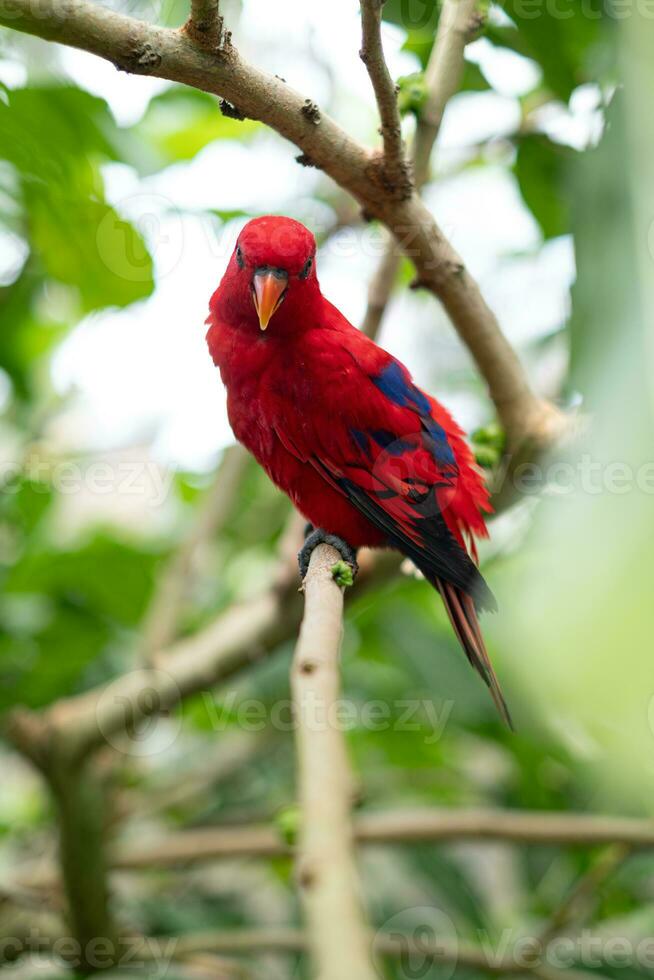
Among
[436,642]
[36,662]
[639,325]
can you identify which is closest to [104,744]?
[36,662]

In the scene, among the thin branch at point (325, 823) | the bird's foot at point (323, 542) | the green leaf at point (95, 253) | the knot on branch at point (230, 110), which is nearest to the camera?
the thin branch at point (325, 823)

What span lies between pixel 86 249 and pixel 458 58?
1.06m

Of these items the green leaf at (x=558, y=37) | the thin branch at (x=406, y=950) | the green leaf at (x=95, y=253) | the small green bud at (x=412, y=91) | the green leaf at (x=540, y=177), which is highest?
the green leaf at (x=558, y=37)

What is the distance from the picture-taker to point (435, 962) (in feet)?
8.89

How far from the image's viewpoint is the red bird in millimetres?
2141

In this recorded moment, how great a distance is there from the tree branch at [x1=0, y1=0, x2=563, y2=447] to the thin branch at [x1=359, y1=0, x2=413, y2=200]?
0.07 ft

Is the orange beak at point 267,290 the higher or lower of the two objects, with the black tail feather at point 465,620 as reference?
higher

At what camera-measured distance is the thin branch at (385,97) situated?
1.35 meters

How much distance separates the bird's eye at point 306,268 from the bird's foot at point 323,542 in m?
0.62

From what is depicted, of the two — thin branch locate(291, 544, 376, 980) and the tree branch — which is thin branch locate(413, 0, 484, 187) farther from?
thin branch locate(291, 544, 376, 980)

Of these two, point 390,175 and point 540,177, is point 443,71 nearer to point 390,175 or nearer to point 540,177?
point 390,175

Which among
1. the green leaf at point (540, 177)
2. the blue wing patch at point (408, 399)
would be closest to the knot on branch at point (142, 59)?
the blue wing patch at point (408, 399)

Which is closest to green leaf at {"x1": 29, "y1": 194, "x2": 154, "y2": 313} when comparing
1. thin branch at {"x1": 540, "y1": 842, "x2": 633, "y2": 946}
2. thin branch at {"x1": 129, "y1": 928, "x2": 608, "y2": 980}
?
thin branch at {"x1": 129, "y1": 928, "x2": 608, "y2": 980}

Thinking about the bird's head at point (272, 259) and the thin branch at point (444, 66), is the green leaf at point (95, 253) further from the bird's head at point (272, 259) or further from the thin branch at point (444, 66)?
the thin branch at point (444, 66)
